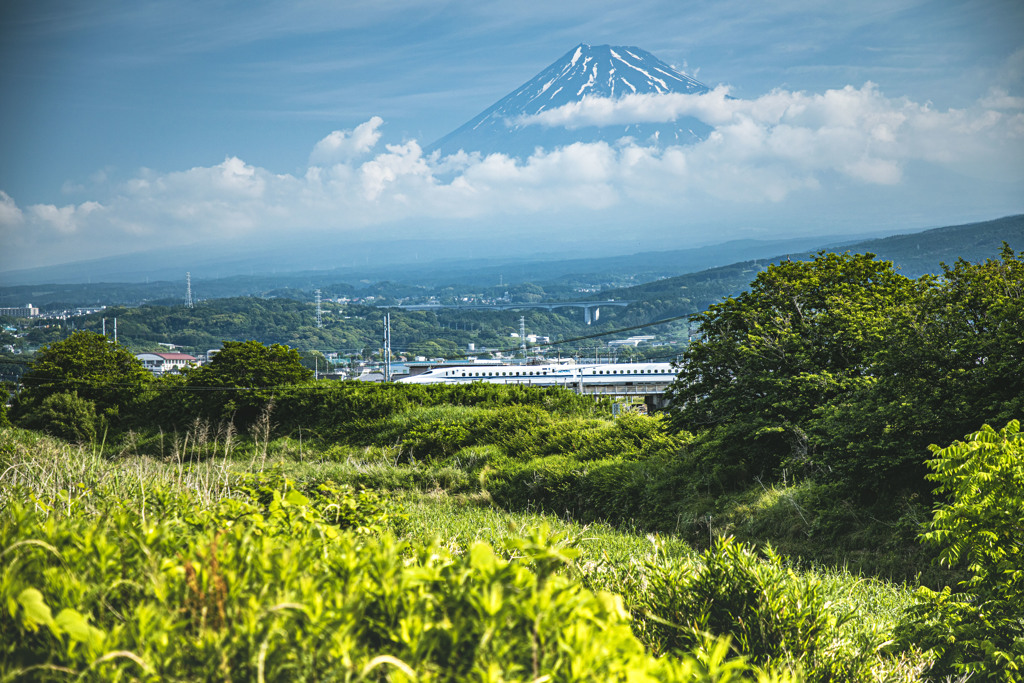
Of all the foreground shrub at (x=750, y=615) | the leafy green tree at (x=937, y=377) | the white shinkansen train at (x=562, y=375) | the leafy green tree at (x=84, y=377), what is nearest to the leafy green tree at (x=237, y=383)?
the leafy green tree at (x=84, y=377)

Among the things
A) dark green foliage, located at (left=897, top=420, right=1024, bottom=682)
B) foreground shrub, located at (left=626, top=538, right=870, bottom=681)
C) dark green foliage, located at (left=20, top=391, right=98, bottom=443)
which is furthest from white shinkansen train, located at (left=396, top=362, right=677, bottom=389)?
foreground shrub, located at (left=626, top=538, right=870, bottom=681)

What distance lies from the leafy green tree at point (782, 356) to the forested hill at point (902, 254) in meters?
112

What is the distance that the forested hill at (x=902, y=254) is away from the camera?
127 meters

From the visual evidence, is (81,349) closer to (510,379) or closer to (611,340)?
(510,379)

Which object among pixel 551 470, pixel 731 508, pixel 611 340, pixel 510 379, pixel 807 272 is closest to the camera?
pixel 731 508

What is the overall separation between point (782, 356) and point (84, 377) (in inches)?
1047

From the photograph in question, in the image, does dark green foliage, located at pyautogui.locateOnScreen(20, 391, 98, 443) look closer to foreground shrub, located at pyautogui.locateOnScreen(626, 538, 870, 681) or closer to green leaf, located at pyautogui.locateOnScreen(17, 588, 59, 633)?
foreground shrub, located at pyautogui.locateOnScreen(626, 538, 870, 681)

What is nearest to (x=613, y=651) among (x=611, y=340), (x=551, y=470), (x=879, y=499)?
(x=879, y=499)

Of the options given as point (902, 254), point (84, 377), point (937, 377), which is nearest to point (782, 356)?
point (937, 377)

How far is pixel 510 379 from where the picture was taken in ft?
162

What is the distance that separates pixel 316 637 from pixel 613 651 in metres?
0.67

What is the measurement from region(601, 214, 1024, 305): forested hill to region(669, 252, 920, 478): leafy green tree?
368 ft

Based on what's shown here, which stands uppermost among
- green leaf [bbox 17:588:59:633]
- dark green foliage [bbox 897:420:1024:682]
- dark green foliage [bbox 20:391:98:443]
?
green leaf [bbox 17:588:59:633]

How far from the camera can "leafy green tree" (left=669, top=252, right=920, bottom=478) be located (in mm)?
10914
